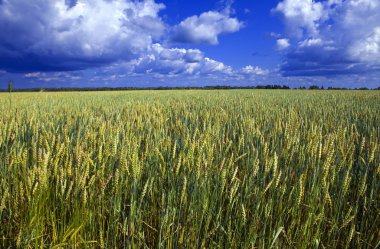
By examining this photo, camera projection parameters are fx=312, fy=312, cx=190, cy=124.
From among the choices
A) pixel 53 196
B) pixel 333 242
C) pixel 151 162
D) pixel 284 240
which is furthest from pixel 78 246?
pixel 333 242

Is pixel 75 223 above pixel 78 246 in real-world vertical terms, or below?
above

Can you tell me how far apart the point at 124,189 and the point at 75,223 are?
17.7 inches

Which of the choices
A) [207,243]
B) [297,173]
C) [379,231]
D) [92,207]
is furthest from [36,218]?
[379,231]

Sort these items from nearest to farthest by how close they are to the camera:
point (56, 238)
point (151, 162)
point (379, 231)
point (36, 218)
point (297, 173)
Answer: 1. point (36, 218)
2. point (56, 238)
3. point (379, 231)
4. point (151, 162)
5. point (297, 173)

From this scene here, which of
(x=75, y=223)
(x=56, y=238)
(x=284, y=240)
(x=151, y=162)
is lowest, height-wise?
(x=284, y=240)

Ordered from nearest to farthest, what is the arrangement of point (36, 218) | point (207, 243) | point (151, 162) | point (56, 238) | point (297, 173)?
1. point (36, 218)
2. point (56, 238)
3. point (207, 243)
4. point (151, 162)
5. point (297, 173)

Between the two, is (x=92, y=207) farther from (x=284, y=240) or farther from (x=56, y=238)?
(x=284, y=240)

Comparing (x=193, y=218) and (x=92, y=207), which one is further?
(x=92, y=207)

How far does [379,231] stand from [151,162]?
150 centimetres

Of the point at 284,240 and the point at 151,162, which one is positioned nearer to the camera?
the point at 284,240

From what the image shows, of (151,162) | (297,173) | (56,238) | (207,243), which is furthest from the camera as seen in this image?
(297,173)

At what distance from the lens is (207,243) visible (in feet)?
5.71

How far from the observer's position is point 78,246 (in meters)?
1.58

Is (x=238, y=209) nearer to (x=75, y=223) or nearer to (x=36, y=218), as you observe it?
(x=75, y=223)
